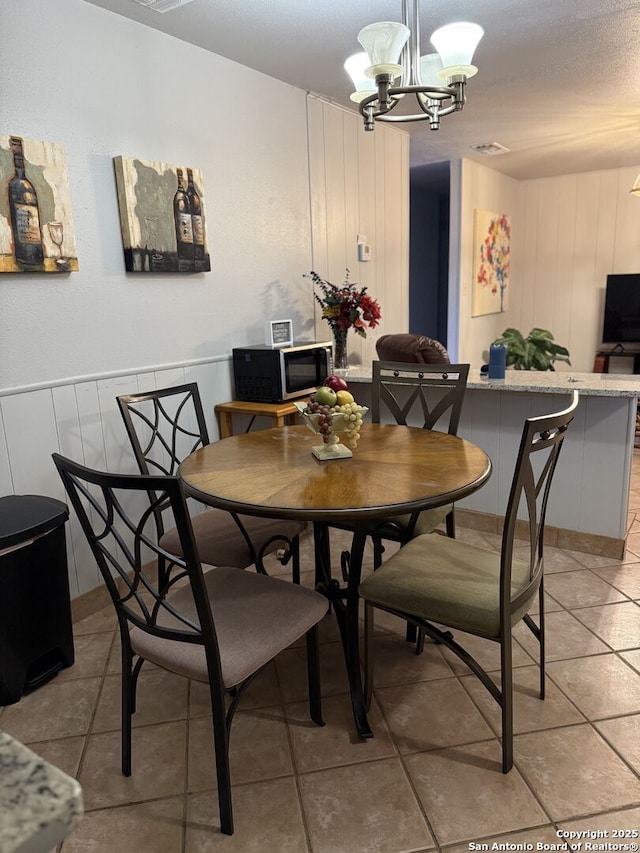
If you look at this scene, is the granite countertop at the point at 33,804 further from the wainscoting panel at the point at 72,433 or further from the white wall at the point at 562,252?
the white wall at the point at 562,252

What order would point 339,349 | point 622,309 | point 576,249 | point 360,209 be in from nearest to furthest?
point 339,349
point 360,209
point 622,309
point 576,249

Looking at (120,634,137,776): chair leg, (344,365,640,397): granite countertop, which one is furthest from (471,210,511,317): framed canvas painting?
(120,634,137,776): chair leg

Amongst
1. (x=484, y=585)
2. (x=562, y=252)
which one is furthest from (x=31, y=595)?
(x=562, y=252)

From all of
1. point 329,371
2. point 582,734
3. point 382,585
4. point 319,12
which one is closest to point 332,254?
point 329,371

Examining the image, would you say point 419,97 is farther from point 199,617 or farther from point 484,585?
point 199,617

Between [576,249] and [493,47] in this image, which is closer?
[493,47]

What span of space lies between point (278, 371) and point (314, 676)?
1.55m

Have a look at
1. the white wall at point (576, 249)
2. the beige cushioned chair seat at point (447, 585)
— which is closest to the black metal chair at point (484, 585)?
the beige cushioned chair seat at point (447, 585)

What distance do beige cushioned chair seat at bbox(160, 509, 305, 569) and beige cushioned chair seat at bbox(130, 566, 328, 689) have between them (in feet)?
0.70

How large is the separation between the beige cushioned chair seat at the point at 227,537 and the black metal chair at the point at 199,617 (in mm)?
211

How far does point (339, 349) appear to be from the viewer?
3.49 metres

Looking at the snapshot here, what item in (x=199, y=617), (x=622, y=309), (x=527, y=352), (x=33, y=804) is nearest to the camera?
(x=33, y=804)

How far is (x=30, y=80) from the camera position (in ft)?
7.00

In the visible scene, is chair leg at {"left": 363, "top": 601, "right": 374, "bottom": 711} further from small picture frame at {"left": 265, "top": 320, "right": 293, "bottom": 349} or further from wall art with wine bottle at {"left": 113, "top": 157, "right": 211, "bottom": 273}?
wall art with wine bottle at {"left": 113, "top": 157, "right": 211, "bottom": 273}
